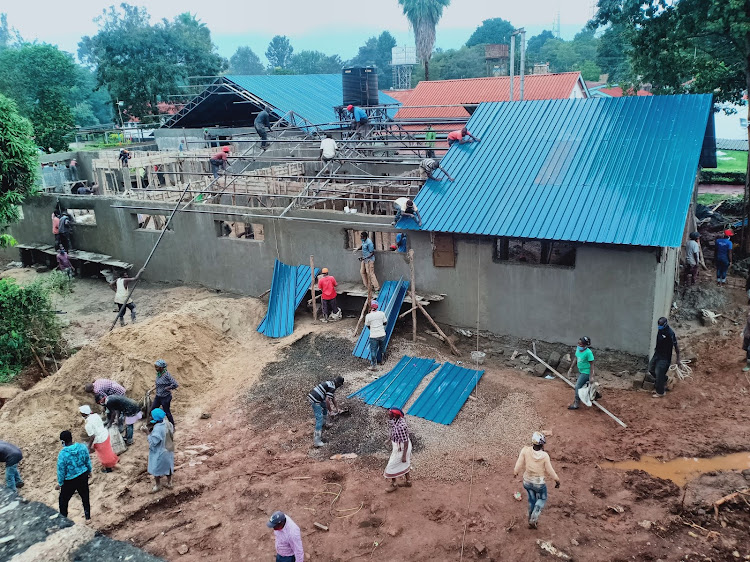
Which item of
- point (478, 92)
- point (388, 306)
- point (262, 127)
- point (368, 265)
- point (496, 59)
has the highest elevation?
point (496, 59)

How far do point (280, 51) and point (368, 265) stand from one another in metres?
97.4

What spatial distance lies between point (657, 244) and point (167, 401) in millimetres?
10269

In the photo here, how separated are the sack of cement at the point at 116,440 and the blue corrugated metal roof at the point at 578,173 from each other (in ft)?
25.6

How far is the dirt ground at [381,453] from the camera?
27.7 feet

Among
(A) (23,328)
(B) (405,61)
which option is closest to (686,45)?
(A) (23,328)

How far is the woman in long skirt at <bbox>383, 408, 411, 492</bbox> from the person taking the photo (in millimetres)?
9375

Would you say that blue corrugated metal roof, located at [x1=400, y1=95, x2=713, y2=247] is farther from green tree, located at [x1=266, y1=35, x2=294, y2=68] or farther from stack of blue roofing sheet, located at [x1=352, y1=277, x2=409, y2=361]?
green tree, located at [x1=266, y1=35, x2=294, y2=68]

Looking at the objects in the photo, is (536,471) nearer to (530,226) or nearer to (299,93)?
(530,226)

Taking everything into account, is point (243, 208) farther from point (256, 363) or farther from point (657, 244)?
point (657, 244)

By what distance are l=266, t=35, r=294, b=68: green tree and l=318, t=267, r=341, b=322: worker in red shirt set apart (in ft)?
310

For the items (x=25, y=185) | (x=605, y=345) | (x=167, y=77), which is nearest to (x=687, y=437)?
(x=605, y=345)

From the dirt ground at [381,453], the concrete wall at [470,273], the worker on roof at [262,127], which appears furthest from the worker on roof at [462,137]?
the worker on roof at [262,127]

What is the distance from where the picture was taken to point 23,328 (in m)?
15.5

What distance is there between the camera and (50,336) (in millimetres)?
15891
